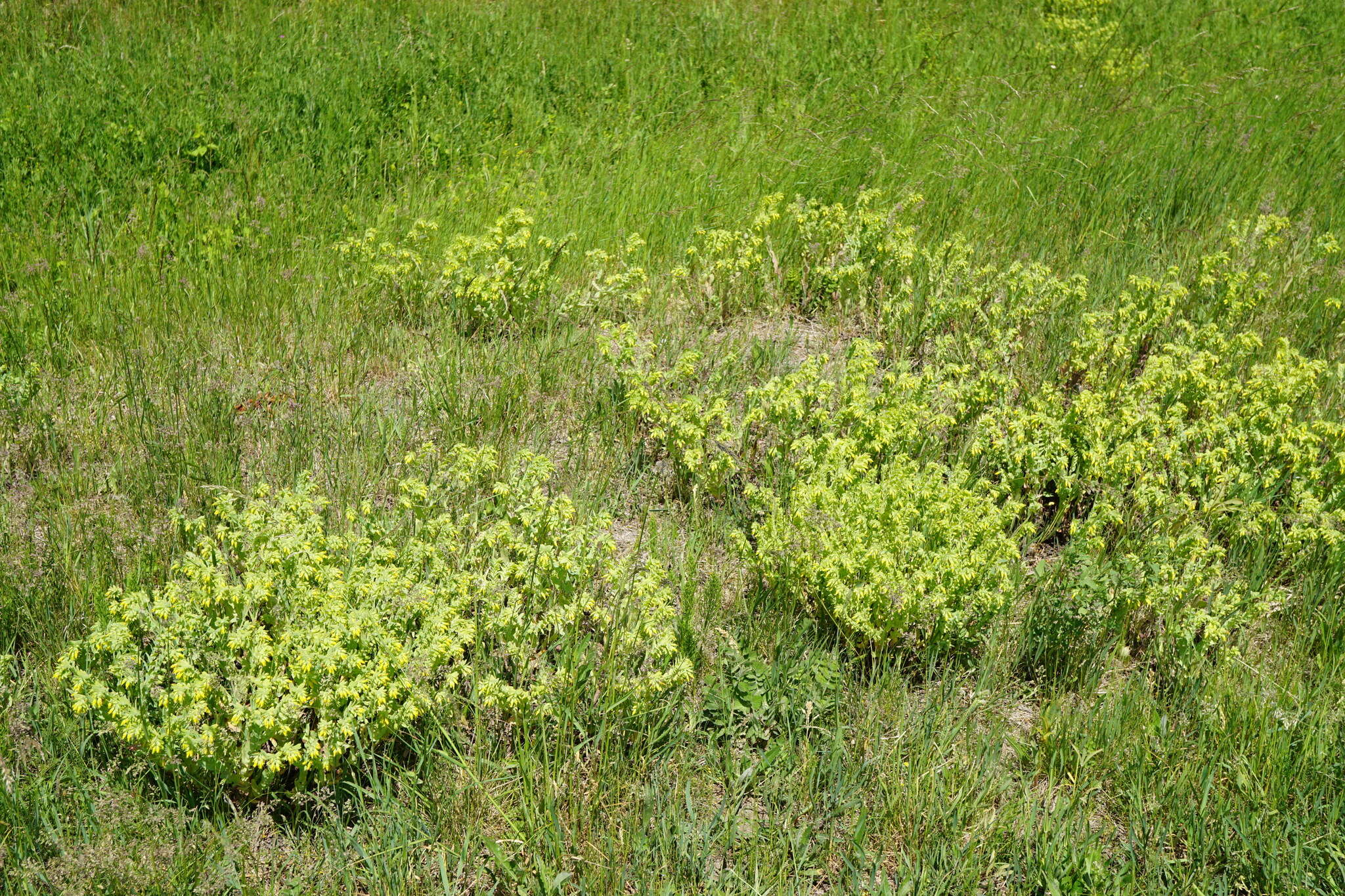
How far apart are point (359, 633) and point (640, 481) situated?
1.66 m

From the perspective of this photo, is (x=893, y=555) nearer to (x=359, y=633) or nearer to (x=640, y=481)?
(x=640, y=481)

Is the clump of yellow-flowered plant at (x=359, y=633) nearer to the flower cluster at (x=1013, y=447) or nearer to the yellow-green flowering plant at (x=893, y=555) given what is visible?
the yellow-green flowering plant at (x=893, y=555)

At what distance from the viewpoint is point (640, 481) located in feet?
14.0

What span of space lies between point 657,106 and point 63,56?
3.63m

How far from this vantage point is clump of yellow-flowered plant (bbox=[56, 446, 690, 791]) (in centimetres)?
272

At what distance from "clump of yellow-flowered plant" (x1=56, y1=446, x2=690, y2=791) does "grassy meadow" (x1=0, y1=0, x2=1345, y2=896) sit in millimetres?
20

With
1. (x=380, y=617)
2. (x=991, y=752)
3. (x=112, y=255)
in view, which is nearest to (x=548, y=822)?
(x=380, y=617)

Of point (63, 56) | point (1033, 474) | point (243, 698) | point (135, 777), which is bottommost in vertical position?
point (135, 777)

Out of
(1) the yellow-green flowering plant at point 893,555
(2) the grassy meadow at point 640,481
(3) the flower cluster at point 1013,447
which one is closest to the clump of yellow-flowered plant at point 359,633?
(2) the grassy meadow at point 640,481

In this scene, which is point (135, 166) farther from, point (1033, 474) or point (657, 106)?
point (1033, 474)

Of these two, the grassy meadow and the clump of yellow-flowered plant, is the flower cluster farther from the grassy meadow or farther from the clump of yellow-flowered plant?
the clump of yellow-flowered plant

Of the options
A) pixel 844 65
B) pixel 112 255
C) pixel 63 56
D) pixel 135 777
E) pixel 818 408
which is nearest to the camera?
pixel 135 777

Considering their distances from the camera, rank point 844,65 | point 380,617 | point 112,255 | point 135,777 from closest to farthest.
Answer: point 135,777, point 380,617, point 112,255, point 844,65

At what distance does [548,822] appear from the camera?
9.41ft
